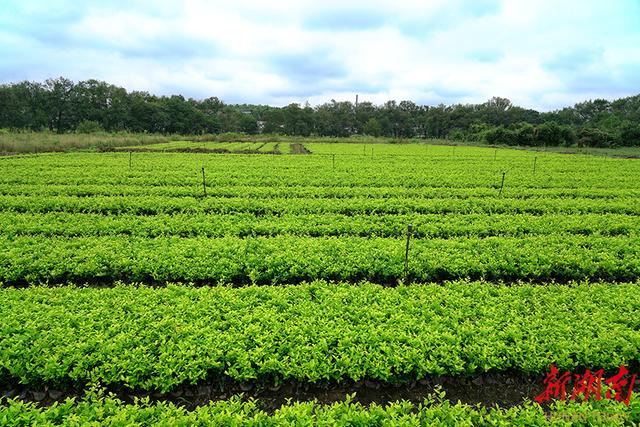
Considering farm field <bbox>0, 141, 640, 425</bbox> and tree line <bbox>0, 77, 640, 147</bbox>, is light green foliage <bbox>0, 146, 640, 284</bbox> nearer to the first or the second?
farm field <bbox>0, 141, 640, 425</bbox>

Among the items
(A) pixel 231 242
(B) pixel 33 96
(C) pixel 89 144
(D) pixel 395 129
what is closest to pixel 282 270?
(A) pixel 231 242

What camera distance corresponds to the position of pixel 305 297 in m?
7.09

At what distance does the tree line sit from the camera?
7019cm

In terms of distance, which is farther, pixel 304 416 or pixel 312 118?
pixel 312 118

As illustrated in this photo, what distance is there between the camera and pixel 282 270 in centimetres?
857

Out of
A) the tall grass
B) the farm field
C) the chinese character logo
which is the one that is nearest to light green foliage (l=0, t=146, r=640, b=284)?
the farm field

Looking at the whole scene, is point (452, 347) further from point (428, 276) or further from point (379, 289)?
point (428, 276)

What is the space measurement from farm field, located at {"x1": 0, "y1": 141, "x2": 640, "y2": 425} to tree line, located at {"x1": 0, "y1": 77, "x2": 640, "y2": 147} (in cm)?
6356

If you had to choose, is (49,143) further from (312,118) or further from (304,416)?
(312,118)

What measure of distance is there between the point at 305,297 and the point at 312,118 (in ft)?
331

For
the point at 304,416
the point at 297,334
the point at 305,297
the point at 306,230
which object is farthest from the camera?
the point at 306,230

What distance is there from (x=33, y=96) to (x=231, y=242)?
331ft

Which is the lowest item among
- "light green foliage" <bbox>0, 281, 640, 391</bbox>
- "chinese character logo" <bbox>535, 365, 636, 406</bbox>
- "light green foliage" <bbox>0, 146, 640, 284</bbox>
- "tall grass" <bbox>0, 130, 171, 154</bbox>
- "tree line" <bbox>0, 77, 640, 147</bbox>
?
"chinese character logo" <bbox>535, 365, 636, 406</bbox>

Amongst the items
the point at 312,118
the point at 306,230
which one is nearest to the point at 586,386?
the point at 306,230
